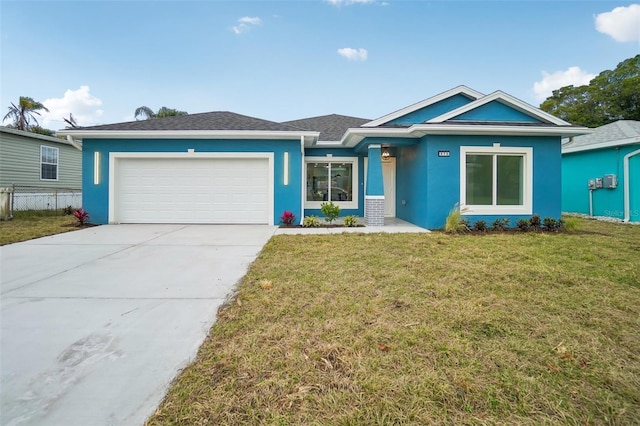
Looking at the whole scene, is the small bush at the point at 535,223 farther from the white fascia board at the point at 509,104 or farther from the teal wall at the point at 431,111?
the teal wall at the point at 431,111

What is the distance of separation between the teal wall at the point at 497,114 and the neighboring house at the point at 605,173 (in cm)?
209

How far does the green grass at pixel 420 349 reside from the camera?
6.07 feet

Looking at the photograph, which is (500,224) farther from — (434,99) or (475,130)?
(434,99)

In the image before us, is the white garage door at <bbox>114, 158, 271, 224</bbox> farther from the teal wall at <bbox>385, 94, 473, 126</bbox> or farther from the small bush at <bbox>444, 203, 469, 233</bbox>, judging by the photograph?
the small bush at <bbox>444, 203, 469, 233</bbox>

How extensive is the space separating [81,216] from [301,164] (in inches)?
279

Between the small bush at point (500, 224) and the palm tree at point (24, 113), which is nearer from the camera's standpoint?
the small bush at point (500, 224)

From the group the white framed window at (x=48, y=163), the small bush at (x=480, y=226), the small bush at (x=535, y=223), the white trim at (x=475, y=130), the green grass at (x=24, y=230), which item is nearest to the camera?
the green grass at (x=24, y=230)

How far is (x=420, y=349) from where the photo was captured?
8.25 ft

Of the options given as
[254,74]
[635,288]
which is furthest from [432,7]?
[635,288]

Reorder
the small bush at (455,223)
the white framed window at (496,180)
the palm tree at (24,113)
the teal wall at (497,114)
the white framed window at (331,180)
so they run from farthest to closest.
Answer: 1. the palm tree at (24,113)
2. the white framed window at (331,180)
3. the teal wall at (497,114)
4. the white framed window at (496,180)
5. the small bush at (455,223)

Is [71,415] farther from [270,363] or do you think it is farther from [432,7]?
[432,7]

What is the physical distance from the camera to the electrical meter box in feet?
38.3

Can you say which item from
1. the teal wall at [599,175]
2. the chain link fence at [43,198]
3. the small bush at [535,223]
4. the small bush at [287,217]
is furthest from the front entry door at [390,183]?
the chain link fence at [43,198]

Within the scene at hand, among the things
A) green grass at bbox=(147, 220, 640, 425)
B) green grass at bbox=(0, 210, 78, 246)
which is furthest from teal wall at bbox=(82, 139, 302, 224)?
green grass at bbox=(147, 220, 640, 425)
